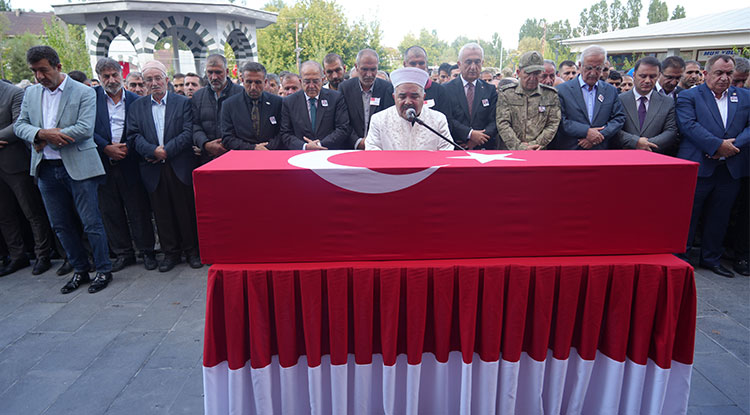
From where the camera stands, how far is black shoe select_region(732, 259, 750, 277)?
452 centimetres

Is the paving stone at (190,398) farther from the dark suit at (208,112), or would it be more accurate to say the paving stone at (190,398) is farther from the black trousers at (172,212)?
the dark suit at (208,112)

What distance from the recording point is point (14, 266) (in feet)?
15.6

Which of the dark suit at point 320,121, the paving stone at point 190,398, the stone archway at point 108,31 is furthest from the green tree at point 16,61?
the paving stone at point 190,398

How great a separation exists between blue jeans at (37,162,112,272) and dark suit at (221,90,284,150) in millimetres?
1283

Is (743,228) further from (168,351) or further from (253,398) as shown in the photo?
(168,351)

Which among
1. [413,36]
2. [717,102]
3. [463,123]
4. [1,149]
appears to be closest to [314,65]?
[463,123]

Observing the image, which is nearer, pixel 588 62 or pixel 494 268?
pixel 494 268

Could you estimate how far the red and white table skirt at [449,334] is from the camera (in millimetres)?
2014

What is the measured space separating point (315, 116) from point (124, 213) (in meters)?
2.39

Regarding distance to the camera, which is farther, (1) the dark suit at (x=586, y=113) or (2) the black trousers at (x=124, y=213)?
(2) the black trousers at (x=124, y=213)

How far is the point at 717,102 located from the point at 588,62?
128cm

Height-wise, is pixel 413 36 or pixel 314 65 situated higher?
pixel 413 36

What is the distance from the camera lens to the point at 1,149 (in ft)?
14.5

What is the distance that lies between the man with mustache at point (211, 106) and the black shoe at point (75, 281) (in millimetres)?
1650
